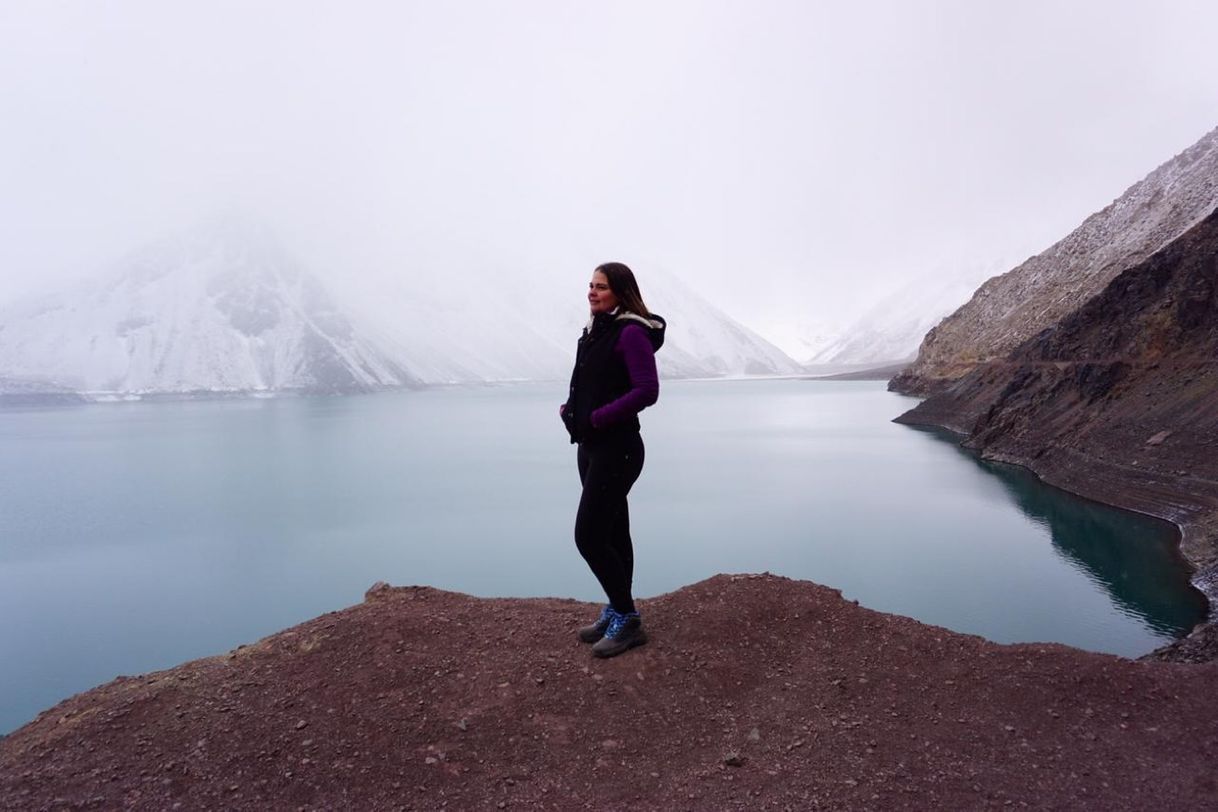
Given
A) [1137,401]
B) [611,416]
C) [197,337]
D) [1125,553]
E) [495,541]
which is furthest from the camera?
[197,337]

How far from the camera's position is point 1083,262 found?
54438mm

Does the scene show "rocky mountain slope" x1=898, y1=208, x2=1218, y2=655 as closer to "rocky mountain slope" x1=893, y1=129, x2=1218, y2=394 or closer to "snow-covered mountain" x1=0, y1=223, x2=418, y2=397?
"rocky mountain slope" x1=893, y1=129, x2=1218, y2=394

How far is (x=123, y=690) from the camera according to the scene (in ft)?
17.6

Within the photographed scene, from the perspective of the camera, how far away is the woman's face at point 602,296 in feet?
17.6

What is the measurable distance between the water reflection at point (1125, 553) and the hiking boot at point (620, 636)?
1243cm

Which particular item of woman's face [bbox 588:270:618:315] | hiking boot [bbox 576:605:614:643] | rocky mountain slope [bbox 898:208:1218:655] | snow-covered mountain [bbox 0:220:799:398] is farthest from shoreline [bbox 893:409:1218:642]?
snow-covered mountain [bbox 0:220:799:398]

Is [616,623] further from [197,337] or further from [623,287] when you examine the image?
[197,337]

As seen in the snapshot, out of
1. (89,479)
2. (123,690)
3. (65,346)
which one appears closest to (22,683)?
(123,690)

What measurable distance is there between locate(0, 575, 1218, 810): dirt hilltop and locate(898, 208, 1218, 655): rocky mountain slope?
523 inches

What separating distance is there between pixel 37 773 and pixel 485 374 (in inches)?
7034

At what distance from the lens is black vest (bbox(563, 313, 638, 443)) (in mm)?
5258

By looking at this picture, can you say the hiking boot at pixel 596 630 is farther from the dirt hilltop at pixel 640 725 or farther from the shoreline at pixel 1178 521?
the shoreline at pixel 1178 521

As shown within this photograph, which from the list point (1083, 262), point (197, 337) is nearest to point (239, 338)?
point (197, 337)

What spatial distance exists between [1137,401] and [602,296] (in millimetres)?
27557
